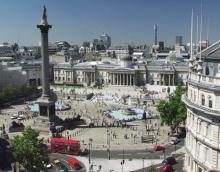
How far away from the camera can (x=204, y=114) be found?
54.6 m

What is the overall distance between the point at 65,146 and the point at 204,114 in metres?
36.8

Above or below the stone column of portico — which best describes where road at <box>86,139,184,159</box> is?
below

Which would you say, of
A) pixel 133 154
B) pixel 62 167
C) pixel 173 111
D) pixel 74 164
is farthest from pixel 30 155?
pixel 173 111

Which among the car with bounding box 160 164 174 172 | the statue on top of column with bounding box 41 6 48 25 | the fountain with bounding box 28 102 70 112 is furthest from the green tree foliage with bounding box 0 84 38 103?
the car with bounding box 160 164 174 172

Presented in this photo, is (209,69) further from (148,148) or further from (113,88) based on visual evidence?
(113,88)

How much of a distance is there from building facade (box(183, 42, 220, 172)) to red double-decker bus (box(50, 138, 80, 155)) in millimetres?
26046

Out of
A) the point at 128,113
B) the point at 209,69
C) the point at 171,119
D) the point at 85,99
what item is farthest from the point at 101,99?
the point at 209,69

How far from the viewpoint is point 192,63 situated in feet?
208

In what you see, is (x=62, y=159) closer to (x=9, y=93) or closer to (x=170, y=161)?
(x=170, y=161)

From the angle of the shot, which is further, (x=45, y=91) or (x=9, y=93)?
(x=9, y=93)

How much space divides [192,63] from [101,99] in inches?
3962

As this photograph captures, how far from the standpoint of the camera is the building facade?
52625 mm

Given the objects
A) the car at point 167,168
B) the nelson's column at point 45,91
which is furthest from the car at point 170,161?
the nelson's column at point 45,91

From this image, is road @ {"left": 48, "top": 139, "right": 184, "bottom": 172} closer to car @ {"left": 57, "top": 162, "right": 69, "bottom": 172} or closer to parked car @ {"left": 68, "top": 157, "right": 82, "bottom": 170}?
parked car @ {"left": 68, "top": 157, "right": 82, "bottom": 170}
